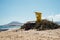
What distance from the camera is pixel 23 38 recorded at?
877 centimetres

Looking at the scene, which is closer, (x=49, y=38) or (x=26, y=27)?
(x=49, y=38)

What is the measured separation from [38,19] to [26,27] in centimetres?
162

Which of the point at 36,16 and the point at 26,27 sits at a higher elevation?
the point at 36,16

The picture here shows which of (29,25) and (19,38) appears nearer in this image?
(19,38)

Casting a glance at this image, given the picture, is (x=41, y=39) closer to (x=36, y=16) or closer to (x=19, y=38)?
(x=19, y=38)

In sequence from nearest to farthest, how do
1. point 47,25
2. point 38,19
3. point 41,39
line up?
point 41,39
point 47,25
point 38,19

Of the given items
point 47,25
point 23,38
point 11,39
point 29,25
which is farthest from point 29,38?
point 29,25

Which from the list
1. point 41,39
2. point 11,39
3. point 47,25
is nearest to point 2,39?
point 11,39

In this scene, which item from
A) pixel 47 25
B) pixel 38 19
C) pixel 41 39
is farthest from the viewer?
pixel 38 19

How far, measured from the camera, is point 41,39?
8539 millimetres

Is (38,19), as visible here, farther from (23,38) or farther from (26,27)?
(23,38)

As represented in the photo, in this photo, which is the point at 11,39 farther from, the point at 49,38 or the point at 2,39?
the point at 49,38

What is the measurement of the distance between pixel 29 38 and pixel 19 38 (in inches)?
22.9

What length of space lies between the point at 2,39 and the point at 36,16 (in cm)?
753
